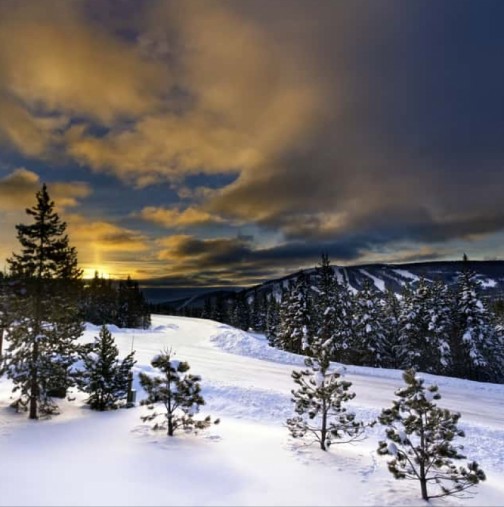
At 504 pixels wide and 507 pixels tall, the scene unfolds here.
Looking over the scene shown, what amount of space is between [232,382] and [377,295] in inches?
921

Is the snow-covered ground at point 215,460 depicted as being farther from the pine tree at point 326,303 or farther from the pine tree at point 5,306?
the pine tree at point 326,303

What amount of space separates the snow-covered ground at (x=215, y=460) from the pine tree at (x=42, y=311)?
4.49 ft

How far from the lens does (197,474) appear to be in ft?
29.4

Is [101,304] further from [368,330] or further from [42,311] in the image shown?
[42,311]

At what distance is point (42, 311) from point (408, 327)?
110 ft

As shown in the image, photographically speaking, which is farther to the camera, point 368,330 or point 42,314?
point 368,330

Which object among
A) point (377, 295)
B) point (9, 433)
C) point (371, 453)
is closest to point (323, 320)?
point (377, 295)

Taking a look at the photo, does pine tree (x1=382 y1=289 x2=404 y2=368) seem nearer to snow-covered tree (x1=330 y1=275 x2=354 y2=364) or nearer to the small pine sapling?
snow-covered tree (x1=330 y1=275 x2=354 y2=364)

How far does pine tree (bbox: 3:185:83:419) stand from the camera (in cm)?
1427

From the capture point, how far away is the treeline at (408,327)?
34500 millimetres

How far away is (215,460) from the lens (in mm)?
9969

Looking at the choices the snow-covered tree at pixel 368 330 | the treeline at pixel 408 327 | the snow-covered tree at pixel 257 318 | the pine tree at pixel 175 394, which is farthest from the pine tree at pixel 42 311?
the snow-covered tree at pixel 257 318

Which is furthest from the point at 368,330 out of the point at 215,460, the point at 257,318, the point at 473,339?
the point at 257,318

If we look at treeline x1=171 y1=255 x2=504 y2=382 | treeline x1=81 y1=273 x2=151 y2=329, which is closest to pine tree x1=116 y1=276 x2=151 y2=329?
treeline x1=81 y1=273 x2=151 y2=329
